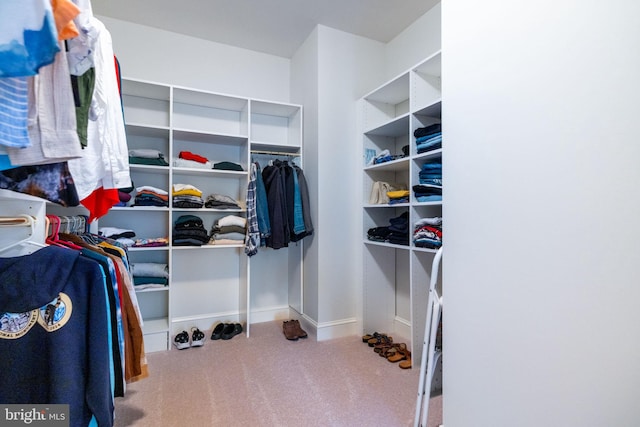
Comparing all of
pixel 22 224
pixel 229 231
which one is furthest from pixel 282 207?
pixel 22 224

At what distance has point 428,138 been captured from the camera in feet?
6.95

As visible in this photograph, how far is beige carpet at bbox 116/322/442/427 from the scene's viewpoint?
164cm

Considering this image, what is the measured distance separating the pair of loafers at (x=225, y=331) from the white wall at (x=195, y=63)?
2.20 meters

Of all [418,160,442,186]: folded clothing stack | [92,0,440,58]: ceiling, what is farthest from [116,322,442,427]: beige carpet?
[92,0,440,58]: ceiling

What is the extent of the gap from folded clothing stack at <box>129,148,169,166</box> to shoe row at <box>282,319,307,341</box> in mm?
1743

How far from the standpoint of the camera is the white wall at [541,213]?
785mm

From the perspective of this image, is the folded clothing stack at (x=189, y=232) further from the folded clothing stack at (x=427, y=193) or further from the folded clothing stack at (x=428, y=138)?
the folded clothing stack at (x=428, y=138)

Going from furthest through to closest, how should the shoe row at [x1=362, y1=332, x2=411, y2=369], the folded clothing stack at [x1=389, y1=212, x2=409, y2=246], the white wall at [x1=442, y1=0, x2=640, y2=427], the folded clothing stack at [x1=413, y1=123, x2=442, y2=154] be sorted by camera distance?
the folded clothing stack at [x1=389, y1=212, x2=409, y2=246]
the shoe row at [x1=362, y1=332, x2=411, y2=369]
the folded clothing stack at [x1=413, y1=123, x2=442, y2=154]
the white wall at [x1=442, y1=0, x2=640, y2=427]

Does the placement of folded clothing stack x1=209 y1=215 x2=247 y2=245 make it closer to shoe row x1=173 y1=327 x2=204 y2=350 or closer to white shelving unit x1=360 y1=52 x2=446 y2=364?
shoe row x1=173 y1=327 x2=204 y2=350

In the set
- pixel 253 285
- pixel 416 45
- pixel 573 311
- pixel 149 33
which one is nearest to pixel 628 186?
pixel 573 311

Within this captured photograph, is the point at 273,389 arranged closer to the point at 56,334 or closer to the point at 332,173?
the point at 56,334

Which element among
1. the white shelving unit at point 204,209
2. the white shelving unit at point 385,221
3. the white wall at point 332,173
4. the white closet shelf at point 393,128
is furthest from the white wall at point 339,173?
the white shelving unit at point 204,209

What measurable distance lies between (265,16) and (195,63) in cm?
82

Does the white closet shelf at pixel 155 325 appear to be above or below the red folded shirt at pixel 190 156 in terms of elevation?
below
